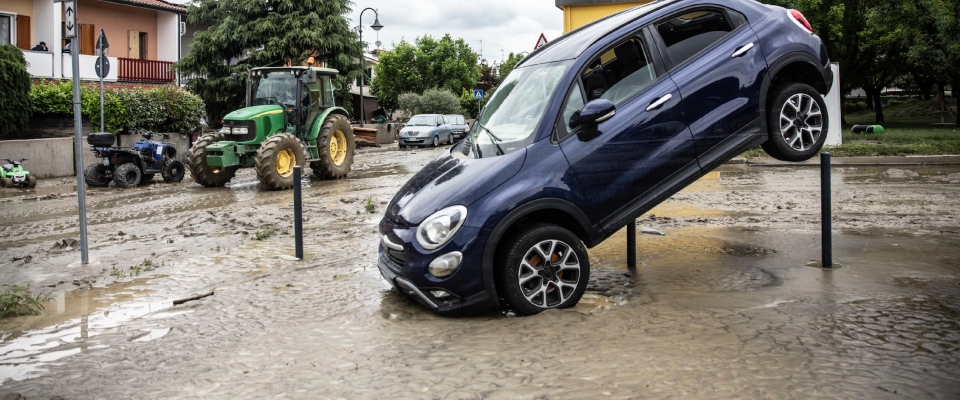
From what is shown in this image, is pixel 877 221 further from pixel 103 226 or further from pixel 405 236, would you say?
pixel 103 226

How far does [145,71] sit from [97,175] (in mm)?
17589

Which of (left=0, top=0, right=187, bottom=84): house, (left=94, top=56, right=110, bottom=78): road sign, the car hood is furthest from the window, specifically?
the car hood

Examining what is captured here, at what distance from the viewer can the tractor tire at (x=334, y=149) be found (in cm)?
1821

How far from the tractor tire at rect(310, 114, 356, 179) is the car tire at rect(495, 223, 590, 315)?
12.8 metres

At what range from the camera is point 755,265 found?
7.71m

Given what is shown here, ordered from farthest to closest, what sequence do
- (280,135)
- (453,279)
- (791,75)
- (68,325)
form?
(280,135) → (791,75) → (68,325) → (453,279)

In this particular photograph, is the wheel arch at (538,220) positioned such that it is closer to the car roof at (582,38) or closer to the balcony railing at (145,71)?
the car roof at (582,38)

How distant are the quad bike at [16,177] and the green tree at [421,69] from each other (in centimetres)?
4568

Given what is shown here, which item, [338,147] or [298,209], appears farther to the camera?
[338,147]

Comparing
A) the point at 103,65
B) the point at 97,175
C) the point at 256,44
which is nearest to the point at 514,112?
the point at 97,175

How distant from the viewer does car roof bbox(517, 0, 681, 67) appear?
21.9ft

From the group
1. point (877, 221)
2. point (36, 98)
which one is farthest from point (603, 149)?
point (36, 98)

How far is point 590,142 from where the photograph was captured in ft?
20.4

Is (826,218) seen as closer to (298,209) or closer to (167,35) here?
(298,209)
